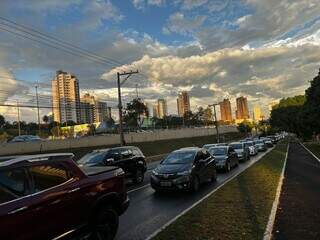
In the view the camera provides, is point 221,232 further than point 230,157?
No

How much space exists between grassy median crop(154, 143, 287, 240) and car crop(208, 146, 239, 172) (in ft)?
28.7

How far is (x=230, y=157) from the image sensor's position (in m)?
25.2

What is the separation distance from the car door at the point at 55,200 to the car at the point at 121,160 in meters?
10.3

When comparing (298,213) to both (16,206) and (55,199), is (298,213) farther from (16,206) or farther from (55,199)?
(16,206)

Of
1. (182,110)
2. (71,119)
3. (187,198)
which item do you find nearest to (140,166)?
(187,198)

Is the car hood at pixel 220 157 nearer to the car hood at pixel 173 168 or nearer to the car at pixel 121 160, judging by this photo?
the car at pixel 121 160

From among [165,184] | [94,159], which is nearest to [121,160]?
[94,159]

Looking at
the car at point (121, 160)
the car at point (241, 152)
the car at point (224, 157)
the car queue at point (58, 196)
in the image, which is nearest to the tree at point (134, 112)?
the car at point (241, 152)

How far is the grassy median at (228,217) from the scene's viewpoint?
27.2 ft

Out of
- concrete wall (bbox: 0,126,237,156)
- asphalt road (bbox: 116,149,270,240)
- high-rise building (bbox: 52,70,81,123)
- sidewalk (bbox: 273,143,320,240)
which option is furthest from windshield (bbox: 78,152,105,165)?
high-rise building (bbox: 52,70,81,123)

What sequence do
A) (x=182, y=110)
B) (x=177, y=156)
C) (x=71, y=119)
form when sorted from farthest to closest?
(x=182, y=110)
(x=71, y=119)
(x=177, y=156)

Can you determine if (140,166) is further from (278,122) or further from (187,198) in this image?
(278,122)

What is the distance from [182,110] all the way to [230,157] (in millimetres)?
154228

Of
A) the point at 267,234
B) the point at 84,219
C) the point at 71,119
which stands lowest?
the point at 267,234
